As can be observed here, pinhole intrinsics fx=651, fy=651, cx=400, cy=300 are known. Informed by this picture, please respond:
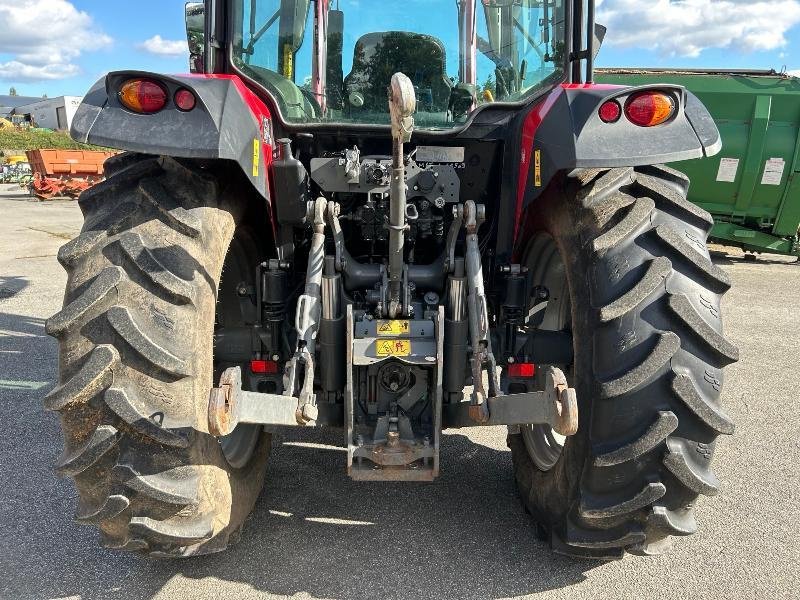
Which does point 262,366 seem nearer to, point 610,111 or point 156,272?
point 156,272

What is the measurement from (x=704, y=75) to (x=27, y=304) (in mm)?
9248

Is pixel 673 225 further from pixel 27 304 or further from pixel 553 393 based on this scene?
pixel 27 304

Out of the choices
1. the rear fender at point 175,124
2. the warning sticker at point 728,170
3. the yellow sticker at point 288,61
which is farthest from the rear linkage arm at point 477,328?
the warning sticker at point 728,170

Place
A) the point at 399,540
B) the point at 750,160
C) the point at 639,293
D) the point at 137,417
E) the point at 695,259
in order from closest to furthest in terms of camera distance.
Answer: the point at 137,417 → the point at 639,293 → the point at 695,259 → the point at 399,540 → the point at 750,160

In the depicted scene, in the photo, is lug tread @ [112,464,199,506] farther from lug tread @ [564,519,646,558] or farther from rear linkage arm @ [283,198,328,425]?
lug tread @ [564,519,646,558]

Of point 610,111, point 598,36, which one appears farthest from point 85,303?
point 598,36

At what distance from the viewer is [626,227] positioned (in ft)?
7.30

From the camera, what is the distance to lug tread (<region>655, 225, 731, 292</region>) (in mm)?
2199

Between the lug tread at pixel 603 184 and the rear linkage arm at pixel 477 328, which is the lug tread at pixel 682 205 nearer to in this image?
the lug tread at pixel 603 184

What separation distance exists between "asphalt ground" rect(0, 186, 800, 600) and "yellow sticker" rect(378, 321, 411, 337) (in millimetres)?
939

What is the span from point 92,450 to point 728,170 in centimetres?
910

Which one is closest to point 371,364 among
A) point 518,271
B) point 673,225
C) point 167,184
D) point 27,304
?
point 518,271

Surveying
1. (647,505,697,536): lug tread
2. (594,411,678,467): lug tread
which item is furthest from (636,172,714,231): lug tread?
(647,505,697,536): lug tread

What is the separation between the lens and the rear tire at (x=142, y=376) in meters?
2.02
